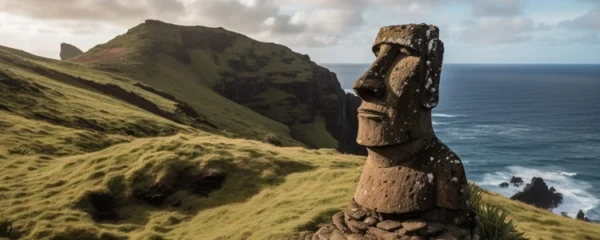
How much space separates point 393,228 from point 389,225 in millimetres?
92

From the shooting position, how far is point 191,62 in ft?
382

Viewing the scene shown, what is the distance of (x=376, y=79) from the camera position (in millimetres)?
8578

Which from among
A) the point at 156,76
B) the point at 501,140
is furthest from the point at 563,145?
the point at 156,76

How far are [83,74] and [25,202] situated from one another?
49846 millimetres

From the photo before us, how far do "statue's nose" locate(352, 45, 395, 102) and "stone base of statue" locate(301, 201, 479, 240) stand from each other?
2233mm

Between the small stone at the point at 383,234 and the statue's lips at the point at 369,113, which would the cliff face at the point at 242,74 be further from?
the small stone at the point at 383,234

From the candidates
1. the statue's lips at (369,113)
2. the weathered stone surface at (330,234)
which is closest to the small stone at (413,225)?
the weathered stone surface at (330,234)

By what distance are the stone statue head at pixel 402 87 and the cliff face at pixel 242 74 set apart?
77.6 meters

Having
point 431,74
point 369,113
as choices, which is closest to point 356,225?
point 369,113

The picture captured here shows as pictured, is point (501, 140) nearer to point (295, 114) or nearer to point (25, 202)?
point (295, 114)

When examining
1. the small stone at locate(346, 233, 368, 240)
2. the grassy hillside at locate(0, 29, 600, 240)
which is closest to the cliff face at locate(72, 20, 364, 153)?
the grassy hillside at locate(0, 29, 600, 240)

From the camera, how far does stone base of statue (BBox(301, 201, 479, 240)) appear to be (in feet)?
26.4

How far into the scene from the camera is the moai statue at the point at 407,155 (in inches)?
322

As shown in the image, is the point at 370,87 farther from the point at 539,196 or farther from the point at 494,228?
the point at 539,196
